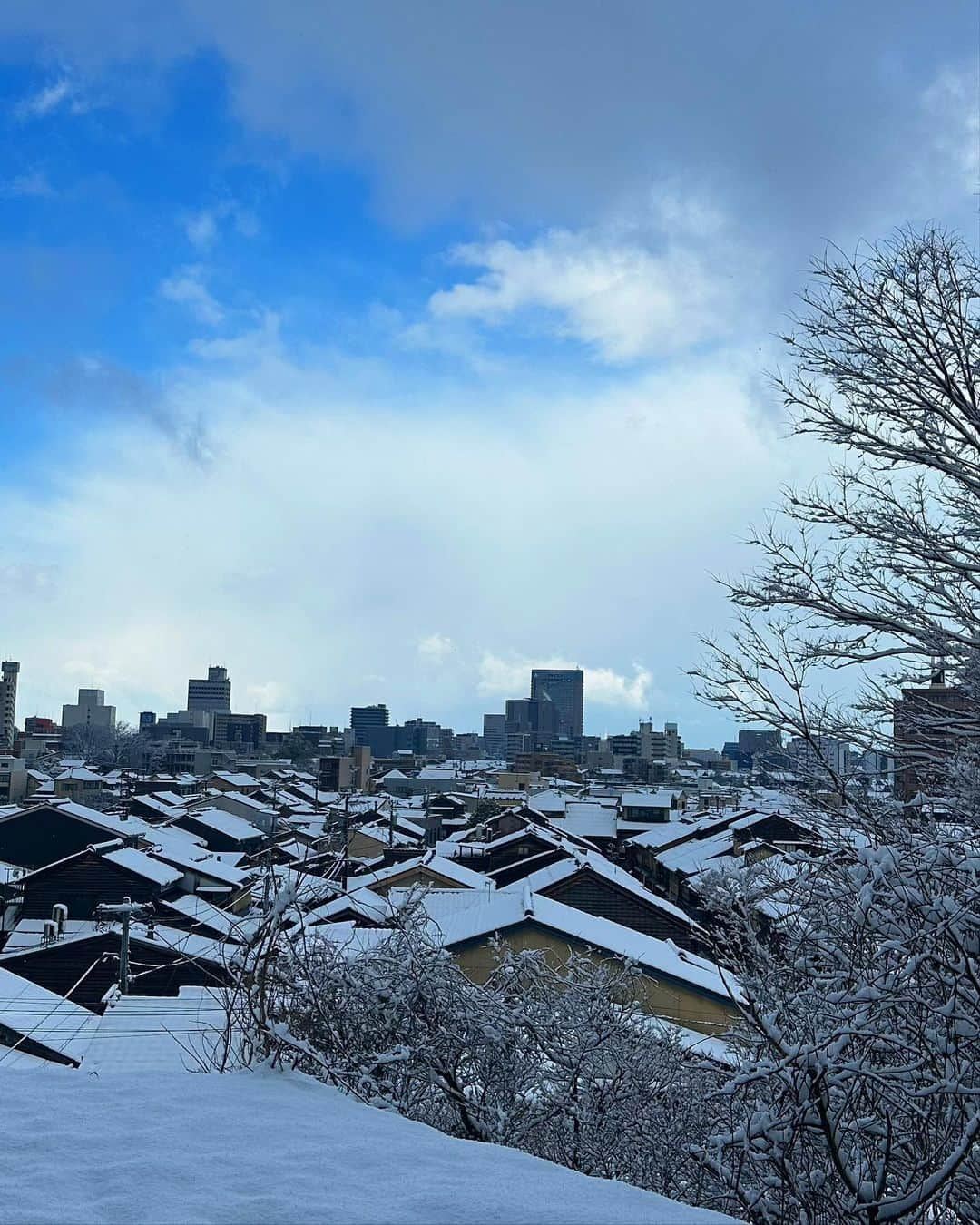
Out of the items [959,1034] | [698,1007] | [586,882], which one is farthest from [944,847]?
[586,882]

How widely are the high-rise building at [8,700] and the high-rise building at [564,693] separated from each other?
267ft

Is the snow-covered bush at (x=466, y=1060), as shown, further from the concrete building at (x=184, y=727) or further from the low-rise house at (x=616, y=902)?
the concrete building at (x=184, y=727)

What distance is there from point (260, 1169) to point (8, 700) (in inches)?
3984

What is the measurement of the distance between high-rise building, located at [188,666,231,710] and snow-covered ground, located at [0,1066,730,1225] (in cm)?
14471

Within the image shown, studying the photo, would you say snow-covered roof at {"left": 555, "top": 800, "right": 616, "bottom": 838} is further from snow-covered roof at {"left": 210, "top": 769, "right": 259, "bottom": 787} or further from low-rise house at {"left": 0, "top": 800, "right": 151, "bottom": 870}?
low-rise house at {"left": 0, "top": 800, "right": 151, "bottom": 870}

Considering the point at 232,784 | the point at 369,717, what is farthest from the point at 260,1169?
the point at 369,717

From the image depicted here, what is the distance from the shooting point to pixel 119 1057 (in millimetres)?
8250

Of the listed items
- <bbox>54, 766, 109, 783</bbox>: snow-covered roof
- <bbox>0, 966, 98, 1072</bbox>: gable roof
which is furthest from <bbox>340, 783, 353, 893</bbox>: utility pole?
<bbox>54, 766, 109, 783</bbox>: snow-covered roof

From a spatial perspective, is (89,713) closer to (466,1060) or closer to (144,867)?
(144,867)

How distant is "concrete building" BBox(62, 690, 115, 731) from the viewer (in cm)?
11281

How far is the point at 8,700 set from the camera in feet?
304

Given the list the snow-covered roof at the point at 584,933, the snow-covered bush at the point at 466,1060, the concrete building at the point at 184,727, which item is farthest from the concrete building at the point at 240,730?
Result: the snow-covered bush at the point at 466,1060

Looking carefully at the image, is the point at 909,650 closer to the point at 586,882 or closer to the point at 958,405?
the point at 958,405

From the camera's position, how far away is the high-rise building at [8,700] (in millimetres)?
90188
